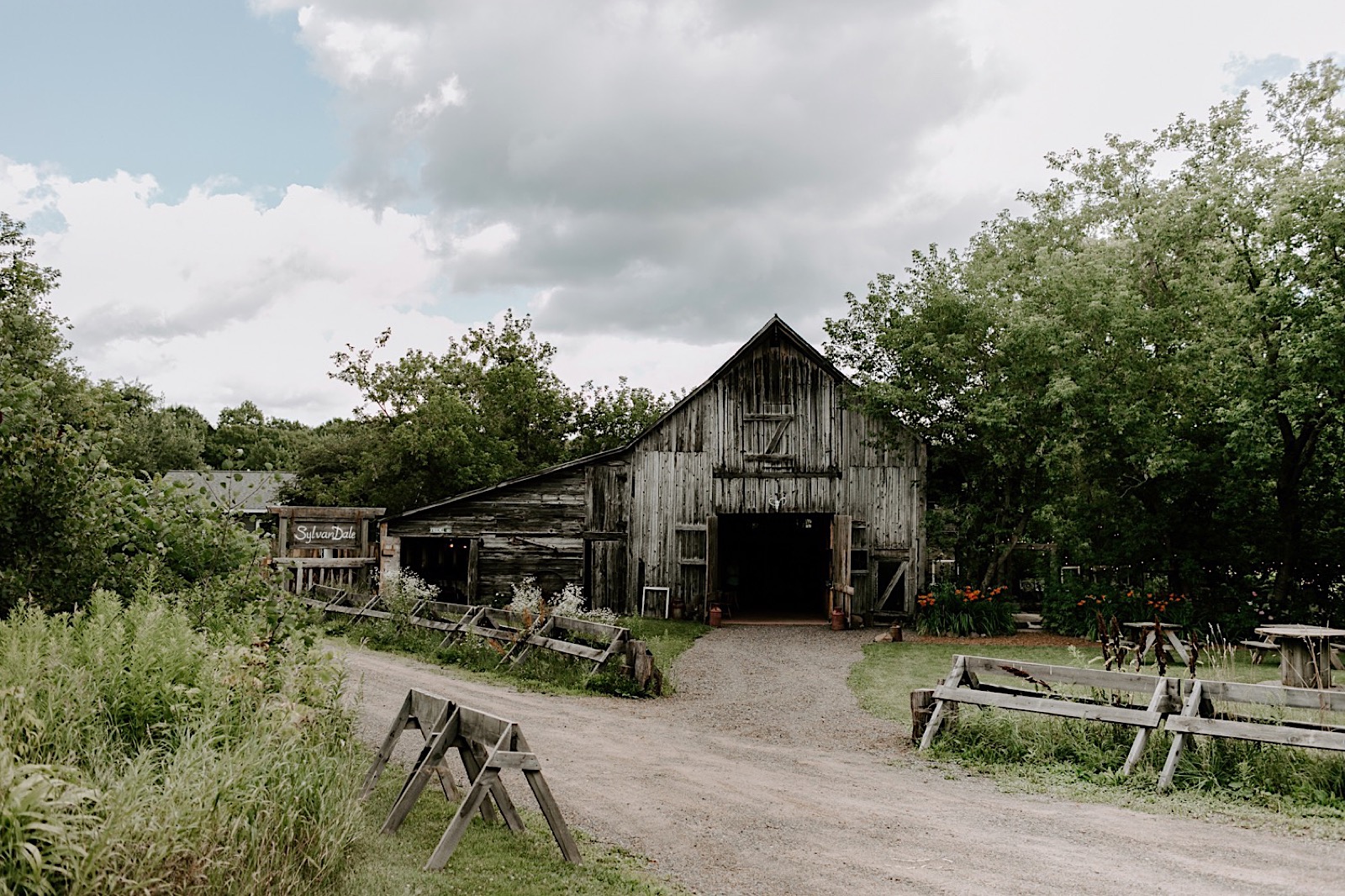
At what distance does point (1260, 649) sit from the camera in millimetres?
14328

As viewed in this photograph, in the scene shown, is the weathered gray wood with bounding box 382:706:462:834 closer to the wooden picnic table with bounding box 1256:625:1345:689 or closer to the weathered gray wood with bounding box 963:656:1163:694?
the weathered gray wood with bounding box 963:656:1163:694

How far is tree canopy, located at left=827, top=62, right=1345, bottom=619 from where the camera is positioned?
16.3m

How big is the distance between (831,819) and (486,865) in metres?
2.73

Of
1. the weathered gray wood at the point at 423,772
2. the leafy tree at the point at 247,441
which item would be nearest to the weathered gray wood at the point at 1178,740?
A: the weathered gray wood at the point at 423,772

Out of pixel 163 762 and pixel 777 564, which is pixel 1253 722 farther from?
pixel 777 564

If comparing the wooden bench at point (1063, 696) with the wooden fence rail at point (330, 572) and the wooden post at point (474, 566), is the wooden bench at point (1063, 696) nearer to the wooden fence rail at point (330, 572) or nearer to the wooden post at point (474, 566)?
the wooden post at point (474, 566)

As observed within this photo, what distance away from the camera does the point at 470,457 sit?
3077cm

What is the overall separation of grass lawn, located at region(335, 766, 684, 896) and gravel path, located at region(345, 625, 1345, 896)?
322 mm

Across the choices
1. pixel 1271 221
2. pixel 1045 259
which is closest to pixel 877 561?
pixel 1045 259

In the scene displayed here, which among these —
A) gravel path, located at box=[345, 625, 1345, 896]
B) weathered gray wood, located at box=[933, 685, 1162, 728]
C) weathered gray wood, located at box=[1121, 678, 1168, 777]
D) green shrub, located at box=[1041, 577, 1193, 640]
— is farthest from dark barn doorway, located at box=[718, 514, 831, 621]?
weathered gray wood, located at box=[1121, 678, 1168, 777]

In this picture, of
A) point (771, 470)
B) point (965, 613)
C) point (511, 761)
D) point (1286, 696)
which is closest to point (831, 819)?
point (511, 761)

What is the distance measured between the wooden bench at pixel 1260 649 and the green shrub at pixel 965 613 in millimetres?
5117

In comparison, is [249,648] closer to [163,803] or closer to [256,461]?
[163,803]

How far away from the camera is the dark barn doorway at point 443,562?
22.0 metres
